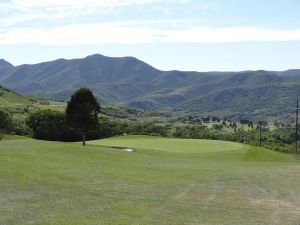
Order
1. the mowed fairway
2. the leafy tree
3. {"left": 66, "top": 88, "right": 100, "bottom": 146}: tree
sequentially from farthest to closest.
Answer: the leafy tree < {"left": 66, "top": 88, "right": 100, "bottom": 146}: tree < the mowed fairway

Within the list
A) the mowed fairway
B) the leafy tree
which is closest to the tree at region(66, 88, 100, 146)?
the mowed fairway

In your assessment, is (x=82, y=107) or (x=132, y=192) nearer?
(x=132, y=192)

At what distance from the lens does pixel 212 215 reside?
28.9 metres

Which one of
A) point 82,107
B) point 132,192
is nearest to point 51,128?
point 82,107

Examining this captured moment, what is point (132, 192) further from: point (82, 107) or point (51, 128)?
point (51, 128)

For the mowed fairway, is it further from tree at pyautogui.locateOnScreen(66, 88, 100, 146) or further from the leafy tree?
the leafy tree

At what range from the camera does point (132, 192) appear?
3466 centimetres

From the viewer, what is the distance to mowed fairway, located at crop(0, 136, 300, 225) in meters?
26.9

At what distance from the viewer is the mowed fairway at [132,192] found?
1059 inches

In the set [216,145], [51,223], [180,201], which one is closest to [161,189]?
[180,201]

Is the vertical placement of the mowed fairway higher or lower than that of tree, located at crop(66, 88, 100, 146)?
lower

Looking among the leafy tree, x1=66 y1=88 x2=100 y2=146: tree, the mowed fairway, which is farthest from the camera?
the leafy tree

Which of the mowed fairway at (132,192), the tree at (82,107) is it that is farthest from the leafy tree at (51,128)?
the mowed fairway at (132,192)

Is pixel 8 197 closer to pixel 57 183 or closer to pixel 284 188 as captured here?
pixel 57 183
